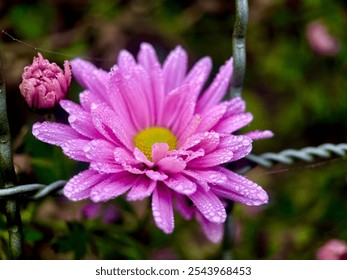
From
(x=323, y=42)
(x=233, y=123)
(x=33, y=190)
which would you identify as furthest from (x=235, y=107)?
(x=323, y=42)

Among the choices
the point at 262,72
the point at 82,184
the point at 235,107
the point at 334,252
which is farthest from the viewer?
the point at 262,72

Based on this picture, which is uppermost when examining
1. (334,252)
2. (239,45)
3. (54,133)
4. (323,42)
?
(323,42)

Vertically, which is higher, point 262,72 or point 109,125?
point 262,72

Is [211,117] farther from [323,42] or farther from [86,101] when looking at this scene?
[323,42]

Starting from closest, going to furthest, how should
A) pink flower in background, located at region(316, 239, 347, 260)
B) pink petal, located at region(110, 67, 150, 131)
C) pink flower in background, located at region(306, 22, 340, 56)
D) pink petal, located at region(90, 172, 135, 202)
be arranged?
pink petal, located at region(90, 172, 135, 202)
pink petal, located at region(110, 67, 150, 131)
pink flower in background, located at region(316, 239, 347, 260)
pink flower in background, located at region(306, 22, 340, 56)

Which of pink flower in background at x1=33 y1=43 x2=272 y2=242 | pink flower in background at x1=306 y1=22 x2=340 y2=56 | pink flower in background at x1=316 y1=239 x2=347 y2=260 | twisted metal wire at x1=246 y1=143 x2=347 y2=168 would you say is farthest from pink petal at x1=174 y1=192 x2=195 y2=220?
pink flower in background at x1=306 y1=22 x2=340 y2=56

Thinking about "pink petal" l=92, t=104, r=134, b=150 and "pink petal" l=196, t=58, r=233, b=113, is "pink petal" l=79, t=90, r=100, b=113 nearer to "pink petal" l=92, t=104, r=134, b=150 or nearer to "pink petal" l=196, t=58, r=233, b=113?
"pink petal" l=92, t=104, r=134, b=150

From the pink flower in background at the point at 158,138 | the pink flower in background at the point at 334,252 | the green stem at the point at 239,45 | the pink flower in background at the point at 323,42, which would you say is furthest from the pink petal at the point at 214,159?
the pink flower in background at the point at 323,42
